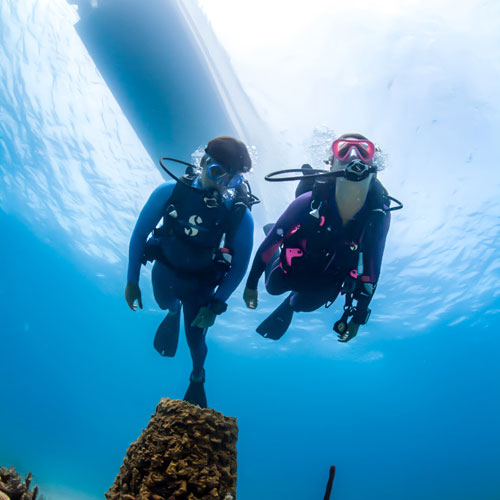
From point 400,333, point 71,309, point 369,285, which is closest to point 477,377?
point 400,333

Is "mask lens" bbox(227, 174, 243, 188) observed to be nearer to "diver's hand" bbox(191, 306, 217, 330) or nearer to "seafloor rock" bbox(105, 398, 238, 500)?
"diver's hand" bbox(191, 306, 217, 330)

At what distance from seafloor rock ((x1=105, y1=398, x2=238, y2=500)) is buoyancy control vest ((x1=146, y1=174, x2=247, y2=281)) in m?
2.37

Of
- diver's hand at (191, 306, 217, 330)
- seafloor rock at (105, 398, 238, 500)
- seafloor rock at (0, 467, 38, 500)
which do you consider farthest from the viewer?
diver's hand at (191, 306, 217, 330)

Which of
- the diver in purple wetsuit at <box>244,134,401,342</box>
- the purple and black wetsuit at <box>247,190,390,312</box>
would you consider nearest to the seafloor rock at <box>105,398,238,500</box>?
the diver in purple wetsuit at <box>244,134,401,342</box>

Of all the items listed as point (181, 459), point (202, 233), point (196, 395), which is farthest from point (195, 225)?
point (181, 459)

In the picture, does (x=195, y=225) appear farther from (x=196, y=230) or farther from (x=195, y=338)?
(x=195, y=338)

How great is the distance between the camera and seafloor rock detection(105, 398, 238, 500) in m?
2.40

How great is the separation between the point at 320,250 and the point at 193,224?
2.04m

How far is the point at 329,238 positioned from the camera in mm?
4695

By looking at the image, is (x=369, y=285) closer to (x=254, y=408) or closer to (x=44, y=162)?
(x=44, y=162)

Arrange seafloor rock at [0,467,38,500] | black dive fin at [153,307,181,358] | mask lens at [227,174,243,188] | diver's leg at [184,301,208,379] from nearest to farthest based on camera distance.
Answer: seafloor rock at [0,467,38,500] → mask lens at [227,174,243,188] → diver's leg at [184,301,208,379] → black dive fin at [153,307,181,358]

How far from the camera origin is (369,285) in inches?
176

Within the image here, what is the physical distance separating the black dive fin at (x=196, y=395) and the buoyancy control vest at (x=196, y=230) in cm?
180

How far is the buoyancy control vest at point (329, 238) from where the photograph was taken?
445 cm
